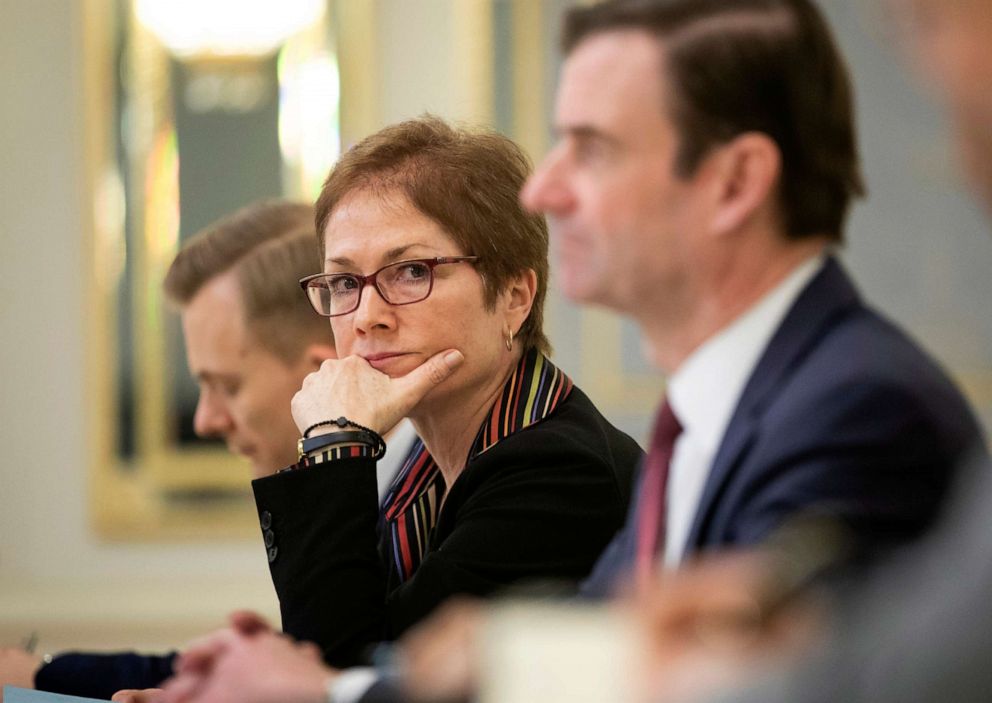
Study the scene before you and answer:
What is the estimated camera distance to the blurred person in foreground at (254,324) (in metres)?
2.42

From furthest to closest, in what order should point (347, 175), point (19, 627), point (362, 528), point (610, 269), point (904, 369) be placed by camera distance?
point (19, 627), point (347, 175), point (362, 528), point (610, 269), point (904, 369)

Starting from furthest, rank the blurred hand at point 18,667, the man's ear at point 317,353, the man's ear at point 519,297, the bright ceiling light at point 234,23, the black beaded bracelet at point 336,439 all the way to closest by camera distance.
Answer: the bright ceiling light at point 234,23 < the man's ear at point 317,353 < the blurred hand at point 18,667 < the man's ear at point 519,297 < the black beaded bracelet at point 336,439

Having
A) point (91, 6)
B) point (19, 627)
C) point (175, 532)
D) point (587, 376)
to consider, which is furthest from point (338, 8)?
point (19, 627)

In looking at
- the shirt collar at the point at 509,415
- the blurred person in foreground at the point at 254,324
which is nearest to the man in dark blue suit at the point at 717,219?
the shirt collar at the point at 509,415

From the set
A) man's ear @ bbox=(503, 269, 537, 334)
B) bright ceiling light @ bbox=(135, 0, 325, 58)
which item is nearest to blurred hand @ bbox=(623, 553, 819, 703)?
man's ear @ bbox=(503, 269, 537, 334)

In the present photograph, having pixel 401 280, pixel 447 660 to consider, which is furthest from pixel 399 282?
pixel 447 660

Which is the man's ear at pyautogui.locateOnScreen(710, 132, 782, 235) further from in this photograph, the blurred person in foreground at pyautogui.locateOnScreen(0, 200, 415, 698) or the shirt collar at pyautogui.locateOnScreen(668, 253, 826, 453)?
the blurred person in foreground at pyautogui.locateOnScreen(0, 200, 415, 698)

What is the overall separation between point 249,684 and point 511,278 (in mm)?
838

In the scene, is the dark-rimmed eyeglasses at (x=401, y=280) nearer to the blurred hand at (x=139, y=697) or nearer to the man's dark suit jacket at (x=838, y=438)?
the blurred hand at (x=139, y=697)

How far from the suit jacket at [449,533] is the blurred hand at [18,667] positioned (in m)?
0.68

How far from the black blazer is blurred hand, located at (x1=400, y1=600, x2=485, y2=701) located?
1.64ft

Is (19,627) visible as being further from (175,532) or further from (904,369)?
(904,369)

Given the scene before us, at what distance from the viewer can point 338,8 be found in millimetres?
5426

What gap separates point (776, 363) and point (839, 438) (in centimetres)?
12
